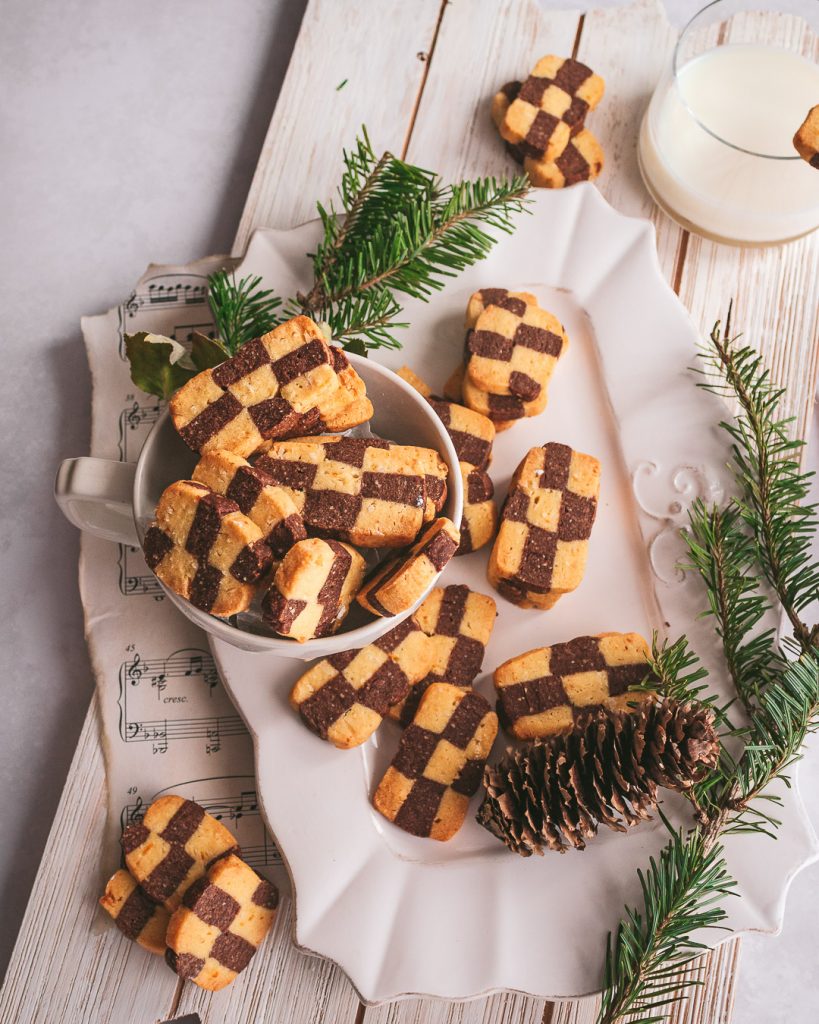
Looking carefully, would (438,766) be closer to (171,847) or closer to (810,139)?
(171,847)

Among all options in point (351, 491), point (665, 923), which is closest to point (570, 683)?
point (665, 923)

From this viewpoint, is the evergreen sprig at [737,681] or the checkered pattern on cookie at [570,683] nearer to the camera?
the evergreen sprig at [737,681]

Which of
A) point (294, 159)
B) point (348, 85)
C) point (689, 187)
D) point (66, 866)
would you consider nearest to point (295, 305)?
point (294, 159)

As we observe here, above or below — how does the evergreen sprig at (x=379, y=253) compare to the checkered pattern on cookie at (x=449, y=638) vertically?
above

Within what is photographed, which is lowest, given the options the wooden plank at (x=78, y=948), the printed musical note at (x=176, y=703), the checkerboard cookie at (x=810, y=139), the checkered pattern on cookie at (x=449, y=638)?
the wooden plank at (x=78, y=948)

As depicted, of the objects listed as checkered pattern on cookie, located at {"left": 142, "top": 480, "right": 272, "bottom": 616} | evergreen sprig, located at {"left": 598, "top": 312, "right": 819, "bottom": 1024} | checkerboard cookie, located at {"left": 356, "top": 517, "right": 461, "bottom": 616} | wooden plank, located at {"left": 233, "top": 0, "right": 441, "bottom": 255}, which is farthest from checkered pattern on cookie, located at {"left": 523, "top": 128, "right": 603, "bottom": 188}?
checkered pattern on cookie, located at {"left": 142, "top": 480, "right": 272, "bottom": 616}

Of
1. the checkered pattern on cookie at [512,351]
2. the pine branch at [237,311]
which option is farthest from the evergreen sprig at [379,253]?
the checkered pattern on cookie at [512,351]

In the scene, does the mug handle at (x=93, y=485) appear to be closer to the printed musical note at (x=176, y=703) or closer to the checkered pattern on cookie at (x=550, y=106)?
the printed musical note at (x=176, y=703)
